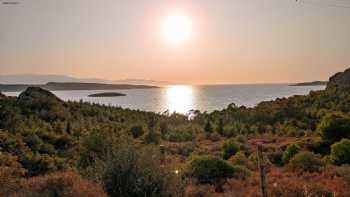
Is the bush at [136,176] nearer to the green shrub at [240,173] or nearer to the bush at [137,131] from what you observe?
the green shrub at [240,173]

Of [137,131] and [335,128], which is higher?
[335,128]

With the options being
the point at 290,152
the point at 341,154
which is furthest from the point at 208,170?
the point at 290,152

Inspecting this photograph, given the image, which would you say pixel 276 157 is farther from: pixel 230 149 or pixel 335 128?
pixel 335 128

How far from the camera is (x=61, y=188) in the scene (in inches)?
278

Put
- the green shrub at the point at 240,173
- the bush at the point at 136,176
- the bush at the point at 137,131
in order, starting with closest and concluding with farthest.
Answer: the bush at the point at 136,176
the green shrub at the point at 240,173
the bush at the point at 137,131

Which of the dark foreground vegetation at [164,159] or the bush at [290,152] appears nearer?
the dark foreground vegetation at [164,159]

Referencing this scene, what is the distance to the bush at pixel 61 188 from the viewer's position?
6.56 m

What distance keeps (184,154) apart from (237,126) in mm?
9994

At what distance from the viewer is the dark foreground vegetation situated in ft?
23.4

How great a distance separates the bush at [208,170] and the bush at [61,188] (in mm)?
3463

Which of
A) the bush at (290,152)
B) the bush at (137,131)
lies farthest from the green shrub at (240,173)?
the bush at (137,131)

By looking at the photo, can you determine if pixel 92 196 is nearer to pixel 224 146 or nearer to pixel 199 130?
pixel 224 146

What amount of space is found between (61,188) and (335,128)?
12.0 meters

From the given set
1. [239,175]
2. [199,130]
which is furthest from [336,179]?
[199,130]
